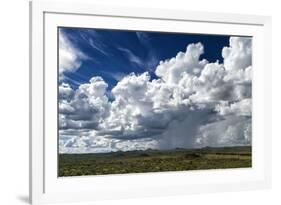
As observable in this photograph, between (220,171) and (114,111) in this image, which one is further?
(220,171)

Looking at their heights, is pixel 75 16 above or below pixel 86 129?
above

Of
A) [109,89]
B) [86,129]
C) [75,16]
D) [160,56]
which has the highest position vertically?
[75,16]

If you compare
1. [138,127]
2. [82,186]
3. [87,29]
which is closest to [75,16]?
[87,29]

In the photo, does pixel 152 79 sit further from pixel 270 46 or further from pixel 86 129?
pixel 270 46

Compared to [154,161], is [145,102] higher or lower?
higher
